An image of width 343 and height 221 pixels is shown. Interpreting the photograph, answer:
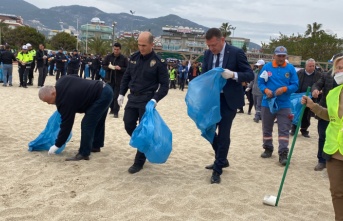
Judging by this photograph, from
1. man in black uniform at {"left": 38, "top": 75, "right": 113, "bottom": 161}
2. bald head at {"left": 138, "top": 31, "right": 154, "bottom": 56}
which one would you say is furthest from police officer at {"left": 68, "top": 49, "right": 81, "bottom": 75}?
bald head at {"left": 138, "top": 31, "right": 154, "bottom": 56}

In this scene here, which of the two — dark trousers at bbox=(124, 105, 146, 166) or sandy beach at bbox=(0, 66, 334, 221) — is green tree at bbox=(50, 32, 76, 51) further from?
dark trousers at bbox=(124, 105, 146, 166)

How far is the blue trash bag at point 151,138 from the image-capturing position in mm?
4258

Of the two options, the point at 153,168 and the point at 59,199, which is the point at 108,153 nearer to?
the point at 153,168

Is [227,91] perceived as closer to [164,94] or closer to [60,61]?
[164,94]

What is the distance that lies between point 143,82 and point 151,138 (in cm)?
88

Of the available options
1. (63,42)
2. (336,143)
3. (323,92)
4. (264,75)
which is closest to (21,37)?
(63,42)

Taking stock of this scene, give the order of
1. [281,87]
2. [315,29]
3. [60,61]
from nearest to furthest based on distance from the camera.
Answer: [281,87]
[60,61]
[315,29]

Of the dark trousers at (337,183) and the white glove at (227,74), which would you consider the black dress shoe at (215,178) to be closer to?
the white glove at (227,74)

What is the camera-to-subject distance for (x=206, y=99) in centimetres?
443

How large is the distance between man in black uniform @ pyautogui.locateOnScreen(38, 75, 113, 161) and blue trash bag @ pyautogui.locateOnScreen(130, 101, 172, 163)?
32.9 inches

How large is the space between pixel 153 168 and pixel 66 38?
7526 cm

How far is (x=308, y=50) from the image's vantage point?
50.3 m

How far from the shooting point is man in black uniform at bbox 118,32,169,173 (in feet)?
15.4

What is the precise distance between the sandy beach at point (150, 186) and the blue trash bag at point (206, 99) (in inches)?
30.8
